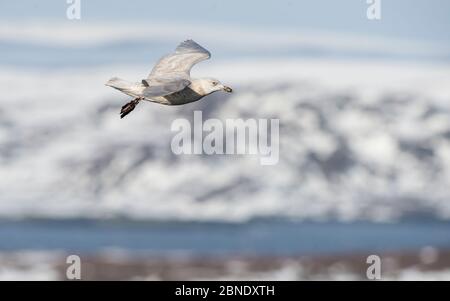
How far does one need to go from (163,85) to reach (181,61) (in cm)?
184

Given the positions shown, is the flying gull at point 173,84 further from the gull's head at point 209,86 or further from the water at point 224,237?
the water at point 224,237

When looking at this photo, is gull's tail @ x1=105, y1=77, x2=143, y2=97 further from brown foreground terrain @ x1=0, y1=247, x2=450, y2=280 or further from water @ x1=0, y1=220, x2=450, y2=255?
water @ x1=0, y1=220, x2=450, y2=255

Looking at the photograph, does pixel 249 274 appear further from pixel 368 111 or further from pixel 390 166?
pixel 368 111

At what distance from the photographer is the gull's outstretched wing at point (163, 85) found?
12.1m

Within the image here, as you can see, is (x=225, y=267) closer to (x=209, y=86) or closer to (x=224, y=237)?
(x=224, y=237)

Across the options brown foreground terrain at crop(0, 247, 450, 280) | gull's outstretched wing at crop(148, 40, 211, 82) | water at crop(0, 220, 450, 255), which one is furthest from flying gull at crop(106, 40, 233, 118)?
water at crop(0, 220, 450, 255)

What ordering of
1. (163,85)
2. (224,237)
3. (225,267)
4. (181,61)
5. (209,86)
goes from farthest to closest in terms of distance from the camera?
1. (224,237)
2. (225,267)
3. (181,61)
4. (209,86)
5. (163,85)

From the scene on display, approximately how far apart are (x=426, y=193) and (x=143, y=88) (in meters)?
50.0

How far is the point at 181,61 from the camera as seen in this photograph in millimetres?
14195

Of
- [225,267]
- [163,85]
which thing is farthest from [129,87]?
[225,267]

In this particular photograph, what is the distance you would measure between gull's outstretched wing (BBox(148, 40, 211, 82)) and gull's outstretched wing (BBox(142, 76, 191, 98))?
55 cm

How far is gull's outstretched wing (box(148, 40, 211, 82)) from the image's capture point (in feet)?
45.2

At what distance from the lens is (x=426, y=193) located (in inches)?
2424
